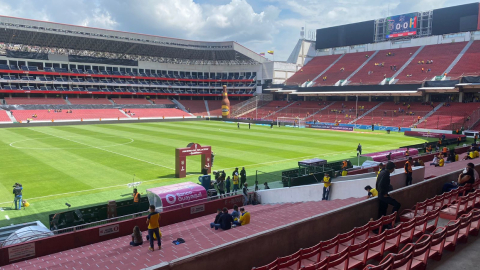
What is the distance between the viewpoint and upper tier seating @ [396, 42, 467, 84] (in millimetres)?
61312

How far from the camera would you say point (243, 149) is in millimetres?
33969

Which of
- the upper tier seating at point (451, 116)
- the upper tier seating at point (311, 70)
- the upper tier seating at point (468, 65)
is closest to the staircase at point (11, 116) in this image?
the upper tier seating at point (311, 70)

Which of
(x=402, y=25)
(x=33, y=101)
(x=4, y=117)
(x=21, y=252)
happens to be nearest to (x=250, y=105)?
(x=402, y=25)

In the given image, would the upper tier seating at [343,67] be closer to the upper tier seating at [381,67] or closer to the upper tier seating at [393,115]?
the upper tier seating at [381,67]

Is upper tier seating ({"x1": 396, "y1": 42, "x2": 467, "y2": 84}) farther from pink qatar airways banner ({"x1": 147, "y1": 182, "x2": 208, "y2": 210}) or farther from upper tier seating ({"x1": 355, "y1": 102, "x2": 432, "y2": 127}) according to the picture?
pink qatar airways banner ({"x1": 147, "y1": 182, "x2": 208, "y2": 210})

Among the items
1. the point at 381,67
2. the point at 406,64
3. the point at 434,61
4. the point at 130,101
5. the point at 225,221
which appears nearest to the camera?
the point at 225,221

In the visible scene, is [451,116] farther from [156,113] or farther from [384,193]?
[156,113]

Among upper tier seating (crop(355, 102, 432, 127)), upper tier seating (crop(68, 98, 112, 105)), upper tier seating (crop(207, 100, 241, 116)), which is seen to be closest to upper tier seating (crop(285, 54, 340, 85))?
upper tier seating (crop(207, 100, 241, 116))

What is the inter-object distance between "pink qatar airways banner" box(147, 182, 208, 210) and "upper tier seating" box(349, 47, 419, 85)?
2375 inches

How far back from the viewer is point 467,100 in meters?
55.5

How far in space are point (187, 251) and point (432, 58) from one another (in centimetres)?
7241

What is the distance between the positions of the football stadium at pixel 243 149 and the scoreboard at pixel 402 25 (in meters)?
0.23

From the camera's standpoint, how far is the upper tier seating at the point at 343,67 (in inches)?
2964

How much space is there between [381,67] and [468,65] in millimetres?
16429
